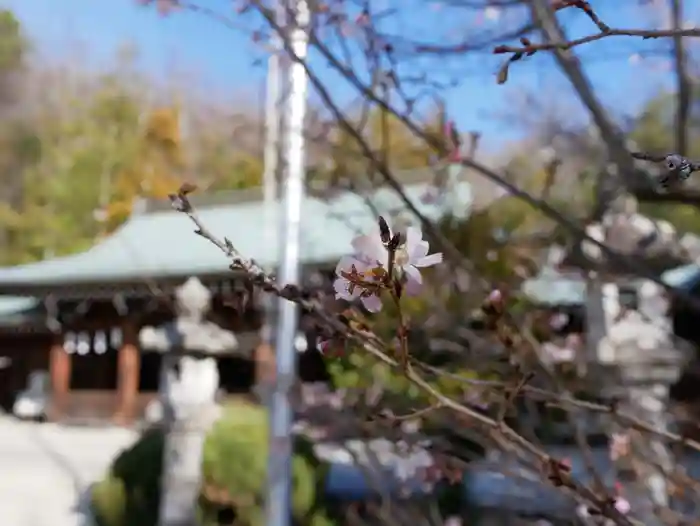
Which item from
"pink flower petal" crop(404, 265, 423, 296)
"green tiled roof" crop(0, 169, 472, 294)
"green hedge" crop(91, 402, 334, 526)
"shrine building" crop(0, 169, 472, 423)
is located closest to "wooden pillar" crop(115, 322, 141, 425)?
"shrine building" crop(0, 169, 472, 423)

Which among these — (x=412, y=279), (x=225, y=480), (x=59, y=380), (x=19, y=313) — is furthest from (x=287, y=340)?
(x=19, y=313)

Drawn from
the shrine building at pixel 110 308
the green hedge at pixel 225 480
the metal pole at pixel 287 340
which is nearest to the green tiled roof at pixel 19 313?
the shrine building at pixel 110 308

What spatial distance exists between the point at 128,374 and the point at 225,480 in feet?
20.8

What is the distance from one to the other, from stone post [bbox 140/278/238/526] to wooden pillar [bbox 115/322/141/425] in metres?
6.18

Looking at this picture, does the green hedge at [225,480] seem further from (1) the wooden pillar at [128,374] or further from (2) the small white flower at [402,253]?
(1) the wooden pillar at [128,374]

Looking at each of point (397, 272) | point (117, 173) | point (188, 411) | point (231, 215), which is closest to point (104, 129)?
point (117, 173)

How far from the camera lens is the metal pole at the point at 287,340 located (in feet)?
9.84

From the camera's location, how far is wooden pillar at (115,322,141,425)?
986 centimetres

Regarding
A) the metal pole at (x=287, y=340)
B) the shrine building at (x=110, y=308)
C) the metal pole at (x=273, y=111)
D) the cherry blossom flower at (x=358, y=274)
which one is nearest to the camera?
the cherry blossom flower at (x=358, y=274)

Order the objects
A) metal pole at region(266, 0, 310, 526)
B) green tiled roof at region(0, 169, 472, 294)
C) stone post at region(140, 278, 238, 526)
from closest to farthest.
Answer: metal pole at region(266, 0, 310, 526) → stone post at region(140, 278, 238, 526) → green tiled roof at region(0, 169, 472, 294)

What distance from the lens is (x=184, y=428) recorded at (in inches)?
153

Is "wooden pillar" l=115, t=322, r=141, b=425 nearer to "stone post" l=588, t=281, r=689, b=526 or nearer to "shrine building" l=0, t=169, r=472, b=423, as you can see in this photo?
"shrine building" l=0, t=169, r=472, b=423

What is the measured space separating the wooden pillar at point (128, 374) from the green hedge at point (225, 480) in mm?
5640

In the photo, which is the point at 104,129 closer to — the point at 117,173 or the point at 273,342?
the point at 117,173
